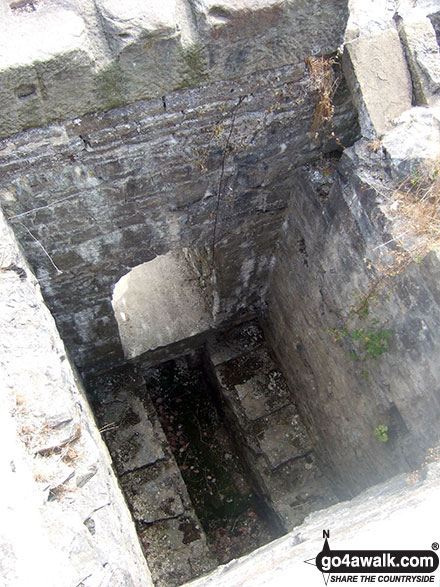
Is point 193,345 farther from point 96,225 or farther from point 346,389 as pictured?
point 96,225

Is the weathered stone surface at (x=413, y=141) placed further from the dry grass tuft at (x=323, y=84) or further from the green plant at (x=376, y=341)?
the green plant at (x=376, y=341)

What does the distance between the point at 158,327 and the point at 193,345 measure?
1.72 feet

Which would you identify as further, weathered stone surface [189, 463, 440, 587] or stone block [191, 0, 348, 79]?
stone block [191, 0, 348, 79]

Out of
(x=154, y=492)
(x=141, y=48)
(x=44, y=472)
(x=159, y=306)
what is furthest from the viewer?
(x=159, y=306)

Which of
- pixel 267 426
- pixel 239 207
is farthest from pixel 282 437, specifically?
pixel 239 207

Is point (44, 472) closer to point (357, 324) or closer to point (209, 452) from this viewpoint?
point (357, 324)

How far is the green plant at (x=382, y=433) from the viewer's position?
368cm

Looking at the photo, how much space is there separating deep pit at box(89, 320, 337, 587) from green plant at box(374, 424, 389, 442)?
1.41 metres

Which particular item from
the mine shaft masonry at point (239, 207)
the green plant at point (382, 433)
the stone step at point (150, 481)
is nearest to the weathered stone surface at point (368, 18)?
the mine shaft masonry at point (239, 207)

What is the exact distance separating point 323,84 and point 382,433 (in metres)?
2.38

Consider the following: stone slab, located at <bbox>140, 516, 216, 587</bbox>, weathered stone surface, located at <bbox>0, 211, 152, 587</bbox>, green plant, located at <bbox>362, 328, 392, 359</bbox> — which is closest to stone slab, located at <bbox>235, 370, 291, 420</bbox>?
stone slab, located at <bbox>140, 516, 216, 587</bbox>

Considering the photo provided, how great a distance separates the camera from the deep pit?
15.6 ft

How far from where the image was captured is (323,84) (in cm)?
314

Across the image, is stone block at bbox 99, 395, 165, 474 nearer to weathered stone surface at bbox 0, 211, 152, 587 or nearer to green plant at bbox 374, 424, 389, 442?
weathered stone surface at bbox 0, 211, 152, 587
